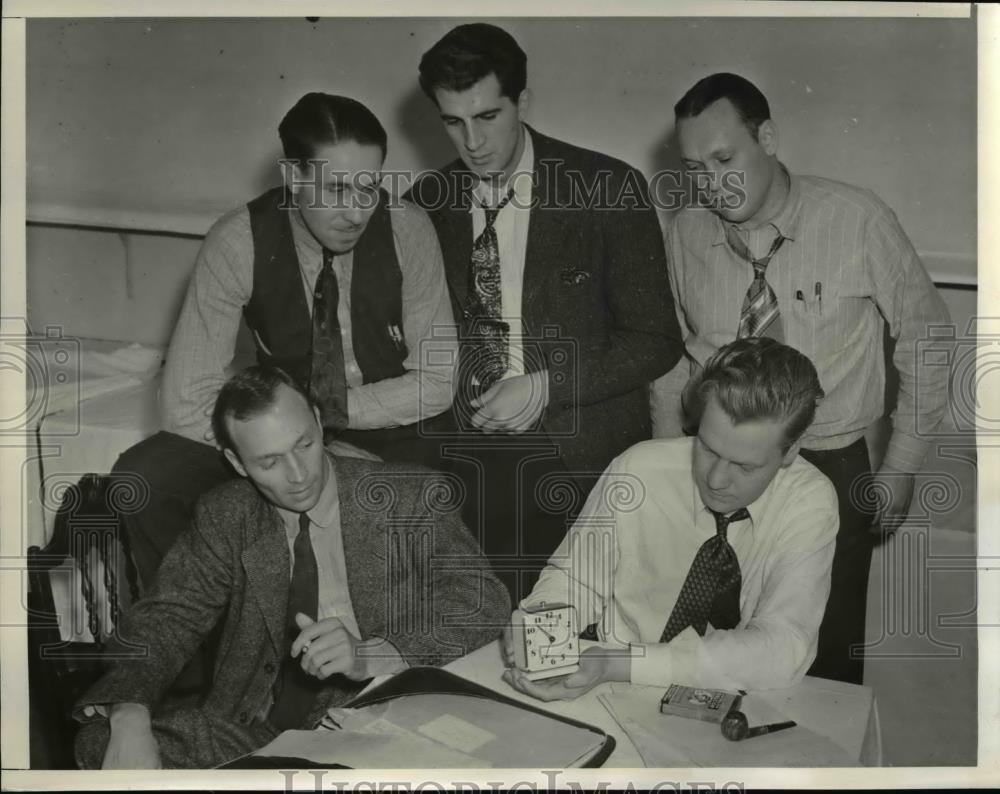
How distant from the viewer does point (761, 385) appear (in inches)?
113

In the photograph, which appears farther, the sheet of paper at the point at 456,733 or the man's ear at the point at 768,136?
the man's ear at the point at 768,136

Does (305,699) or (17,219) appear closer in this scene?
(305,699)

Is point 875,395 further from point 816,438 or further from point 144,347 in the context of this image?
point 144,347

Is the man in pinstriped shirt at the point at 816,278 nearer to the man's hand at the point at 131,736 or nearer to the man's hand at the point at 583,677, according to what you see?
the man's hand at the point at 583,677

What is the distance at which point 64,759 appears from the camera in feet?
9.79

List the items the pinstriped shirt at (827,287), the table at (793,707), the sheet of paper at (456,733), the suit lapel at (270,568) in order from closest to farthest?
the table at (793,707)
the sheet of paper at (456,733)
the suit lapel at (270,568)
the pinstriped shirt at (827,287)

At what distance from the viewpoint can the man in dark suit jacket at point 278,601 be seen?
9.30ft

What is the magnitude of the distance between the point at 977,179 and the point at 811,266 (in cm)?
53

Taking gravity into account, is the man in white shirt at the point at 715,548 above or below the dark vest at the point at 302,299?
below

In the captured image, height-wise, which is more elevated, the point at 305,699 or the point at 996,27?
the point at 996,27

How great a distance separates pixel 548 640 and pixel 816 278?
115 centimetres

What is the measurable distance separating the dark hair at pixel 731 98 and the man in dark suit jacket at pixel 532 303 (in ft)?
0.72

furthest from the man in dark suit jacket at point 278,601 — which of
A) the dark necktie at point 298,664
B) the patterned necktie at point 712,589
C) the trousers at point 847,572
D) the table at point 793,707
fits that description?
the trousers at point 847,572

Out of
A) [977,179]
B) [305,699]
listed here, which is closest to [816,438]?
[977,179]
